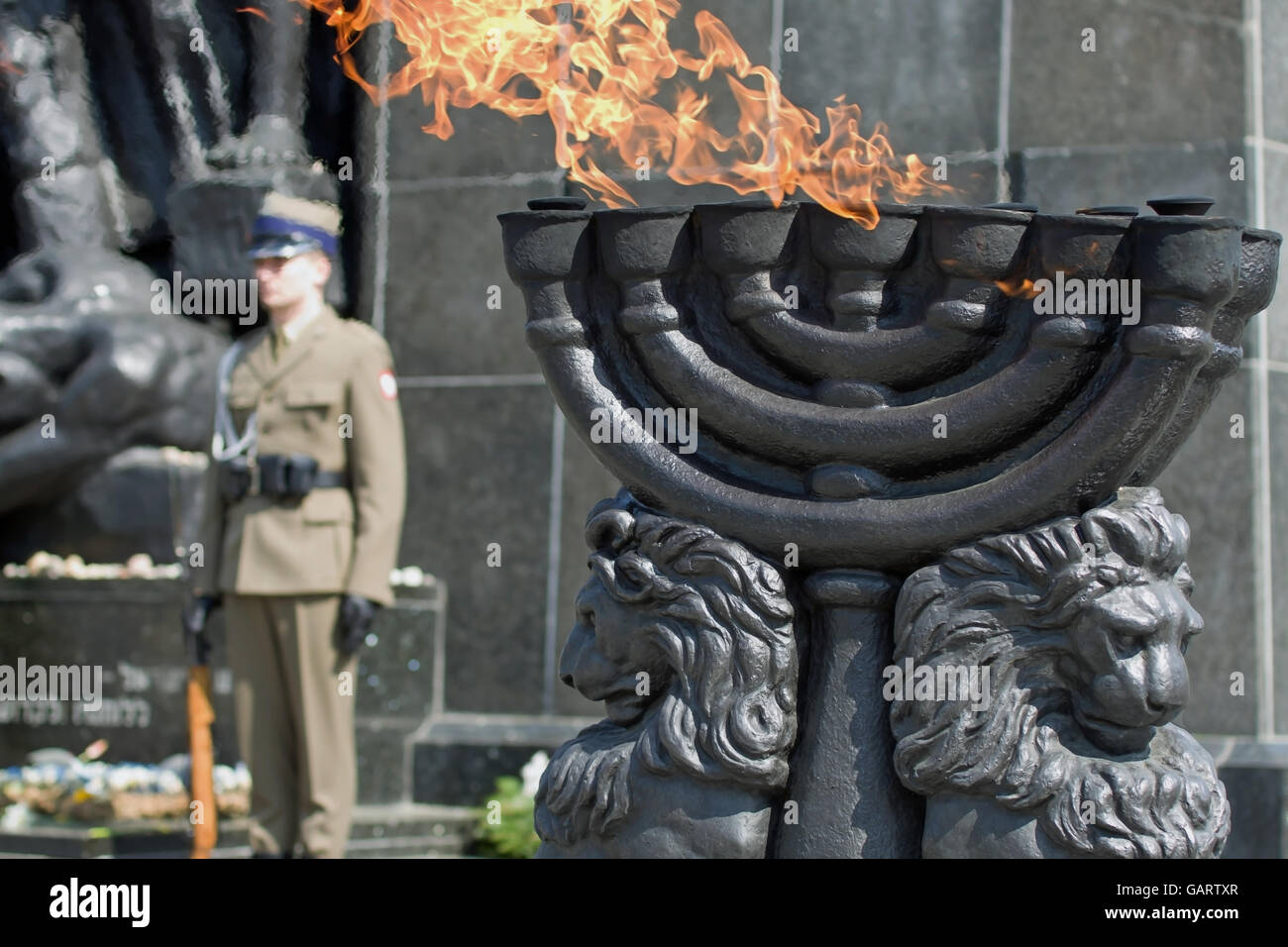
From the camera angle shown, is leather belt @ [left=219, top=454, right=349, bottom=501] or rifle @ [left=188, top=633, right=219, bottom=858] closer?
leather belt @ [left=219, top=454, right=349, bottom=501]

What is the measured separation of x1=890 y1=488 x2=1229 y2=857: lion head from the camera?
2.42m

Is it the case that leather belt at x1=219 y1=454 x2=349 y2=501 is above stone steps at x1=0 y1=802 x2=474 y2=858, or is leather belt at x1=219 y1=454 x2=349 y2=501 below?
above

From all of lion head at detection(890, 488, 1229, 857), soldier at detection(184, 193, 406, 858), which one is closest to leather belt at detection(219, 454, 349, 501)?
soldier at detection(184, 193, 406, 858)

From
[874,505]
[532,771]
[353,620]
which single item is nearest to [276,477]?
[353,620]

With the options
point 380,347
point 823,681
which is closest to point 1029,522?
point 823,681

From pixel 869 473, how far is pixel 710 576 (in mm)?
323

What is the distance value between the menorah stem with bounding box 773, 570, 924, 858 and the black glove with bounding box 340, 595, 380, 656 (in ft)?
7.97

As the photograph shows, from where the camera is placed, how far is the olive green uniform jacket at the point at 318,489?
478 cm

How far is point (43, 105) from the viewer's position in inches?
309

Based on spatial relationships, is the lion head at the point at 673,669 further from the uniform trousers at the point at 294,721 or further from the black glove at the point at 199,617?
the black glove at the point at 199,617

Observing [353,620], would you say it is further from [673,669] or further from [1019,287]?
[1019,287]

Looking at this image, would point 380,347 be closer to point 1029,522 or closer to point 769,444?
point 769,444

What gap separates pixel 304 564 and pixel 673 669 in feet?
7.79

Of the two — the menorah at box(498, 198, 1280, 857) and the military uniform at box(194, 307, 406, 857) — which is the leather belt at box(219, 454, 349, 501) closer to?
the military uniform at box(194, 307, 406, 857)
